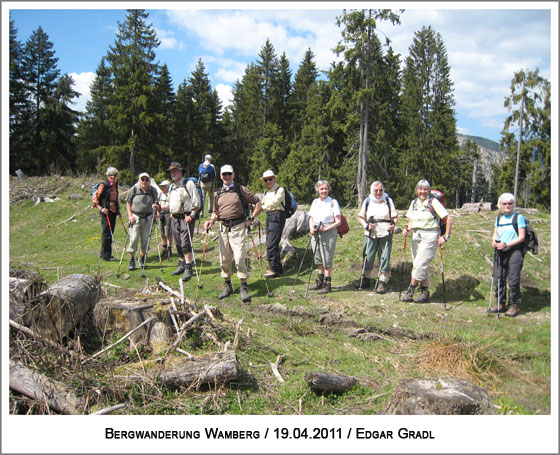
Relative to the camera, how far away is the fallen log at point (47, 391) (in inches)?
140

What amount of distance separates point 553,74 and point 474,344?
8.54ft

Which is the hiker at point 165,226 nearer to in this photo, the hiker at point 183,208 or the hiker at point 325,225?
the hiker at point 183,208

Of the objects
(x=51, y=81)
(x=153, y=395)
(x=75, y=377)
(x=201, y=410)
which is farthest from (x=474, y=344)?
(x=51, y=81)

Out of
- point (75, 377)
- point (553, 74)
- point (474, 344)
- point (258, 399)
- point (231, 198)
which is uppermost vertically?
point (553, 74)

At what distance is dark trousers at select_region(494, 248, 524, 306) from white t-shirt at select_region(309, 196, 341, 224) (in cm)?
400

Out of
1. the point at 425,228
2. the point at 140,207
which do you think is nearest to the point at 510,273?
the point at 425,228

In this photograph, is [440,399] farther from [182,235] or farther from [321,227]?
[182,235]

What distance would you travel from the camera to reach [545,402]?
2.98 metres

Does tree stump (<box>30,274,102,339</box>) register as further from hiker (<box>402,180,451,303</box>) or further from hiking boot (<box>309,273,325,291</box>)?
hiker (<box>402,180,451,303</box>)

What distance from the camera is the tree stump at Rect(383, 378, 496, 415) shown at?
10.4ft

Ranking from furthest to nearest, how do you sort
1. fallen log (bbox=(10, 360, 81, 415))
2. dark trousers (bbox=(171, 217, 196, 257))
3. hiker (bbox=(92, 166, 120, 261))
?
1. hiker (bbox=(92, 166, 120, 261))
2. dark trousers (bbox=(171, 217, 196, 257))
3. fallen log (bbox=(10, 360, 81, 415))

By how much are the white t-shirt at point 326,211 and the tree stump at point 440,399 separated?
473 cm

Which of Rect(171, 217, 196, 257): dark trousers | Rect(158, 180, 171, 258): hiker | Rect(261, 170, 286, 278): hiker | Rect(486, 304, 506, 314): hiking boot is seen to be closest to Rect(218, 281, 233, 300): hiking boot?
Rect(261, 170, 286, 278): hiker

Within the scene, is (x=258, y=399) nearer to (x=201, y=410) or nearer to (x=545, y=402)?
(x=201, y=410)
